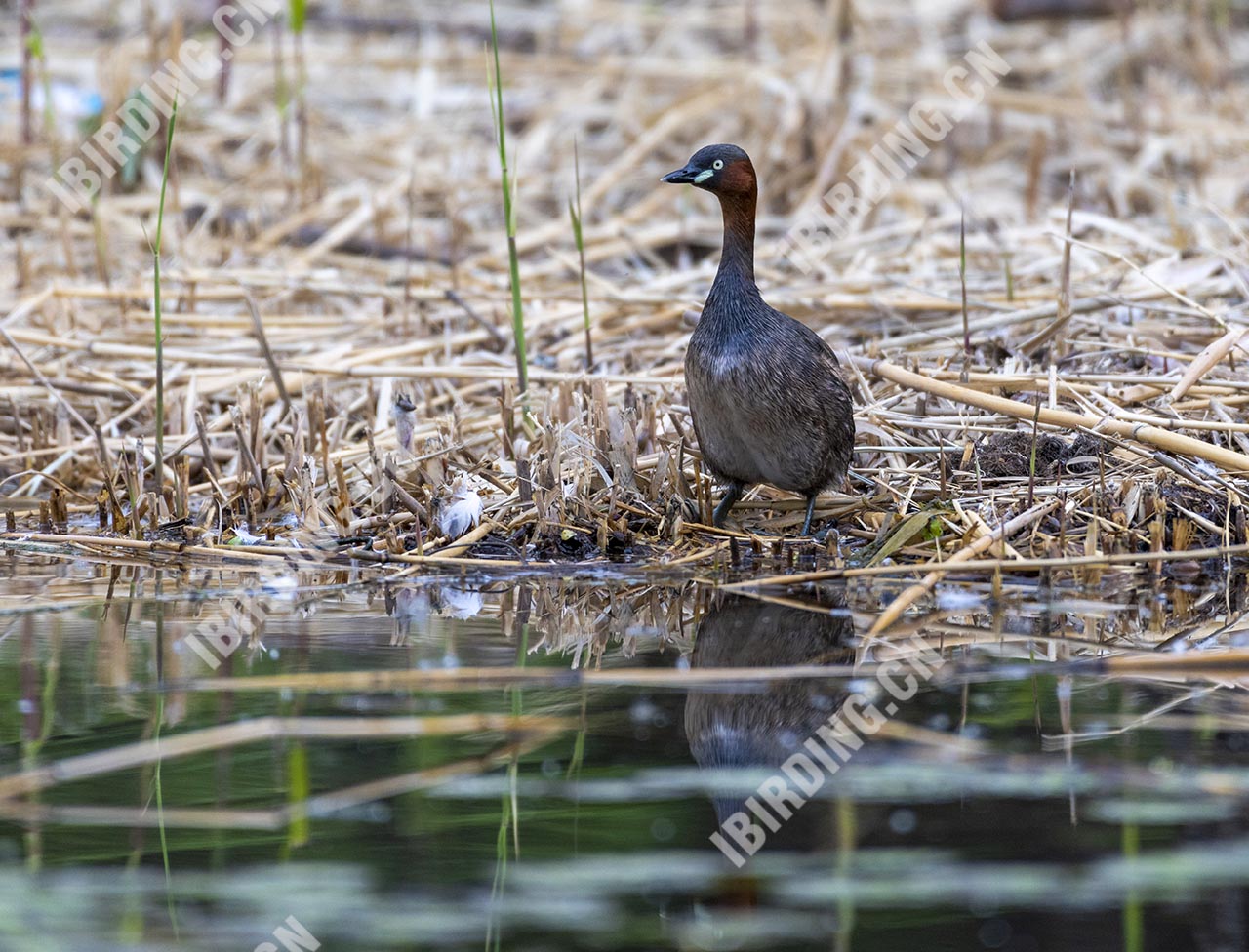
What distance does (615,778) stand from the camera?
2.70 m

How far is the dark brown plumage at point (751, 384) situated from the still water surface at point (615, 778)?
733 millimetres

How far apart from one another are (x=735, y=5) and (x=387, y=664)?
9753 millimetres

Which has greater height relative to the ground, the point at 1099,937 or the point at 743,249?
the point at 743,249

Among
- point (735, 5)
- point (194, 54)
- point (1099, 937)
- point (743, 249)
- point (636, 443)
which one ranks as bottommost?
point (1099, 937)

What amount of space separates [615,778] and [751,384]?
6.77 feet

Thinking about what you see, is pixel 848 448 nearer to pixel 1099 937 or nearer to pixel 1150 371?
pixel 1150 371

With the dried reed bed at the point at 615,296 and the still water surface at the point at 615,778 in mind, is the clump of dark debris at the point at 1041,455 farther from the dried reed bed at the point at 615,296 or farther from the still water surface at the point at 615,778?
the still water surface at the point at 615,778

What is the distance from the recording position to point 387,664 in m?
3.34

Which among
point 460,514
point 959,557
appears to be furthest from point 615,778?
point 460,514

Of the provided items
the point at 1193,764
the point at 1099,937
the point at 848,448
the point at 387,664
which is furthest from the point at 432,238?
the point at 1099,937

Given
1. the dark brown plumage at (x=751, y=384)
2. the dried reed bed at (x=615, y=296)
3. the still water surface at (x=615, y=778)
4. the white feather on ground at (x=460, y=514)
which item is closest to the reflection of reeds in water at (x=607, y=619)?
the still water surface at (x=615, y=778)

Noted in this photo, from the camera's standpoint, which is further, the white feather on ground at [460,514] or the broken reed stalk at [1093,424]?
the white feather on ground at [460,514]

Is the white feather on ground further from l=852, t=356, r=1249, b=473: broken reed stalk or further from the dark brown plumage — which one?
l=852, t=356, r=1249, b=473: broken reed stalk

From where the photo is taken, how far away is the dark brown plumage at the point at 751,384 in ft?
15.0
